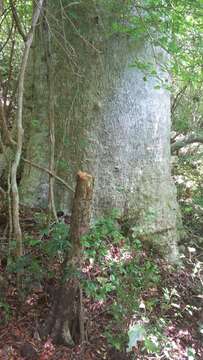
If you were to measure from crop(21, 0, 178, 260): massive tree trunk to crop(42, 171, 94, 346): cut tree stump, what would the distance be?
1.15 metres

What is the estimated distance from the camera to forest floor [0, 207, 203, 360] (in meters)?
2.87

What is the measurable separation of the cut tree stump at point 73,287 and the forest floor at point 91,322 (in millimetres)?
75

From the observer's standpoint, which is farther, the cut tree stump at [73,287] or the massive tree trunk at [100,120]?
the massive tree trunk at [100,120]

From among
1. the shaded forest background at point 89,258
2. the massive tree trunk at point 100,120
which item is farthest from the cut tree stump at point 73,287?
the massive tree trunk at point 100,120

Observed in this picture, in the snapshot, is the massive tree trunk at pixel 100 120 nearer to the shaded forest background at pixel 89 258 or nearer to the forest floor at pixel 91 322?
the shaded forest background at pixel 89 258

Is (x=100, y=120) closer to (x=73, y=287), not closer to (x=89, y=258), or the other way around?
(x=89, y=258)

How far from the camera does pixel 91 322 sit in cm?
321

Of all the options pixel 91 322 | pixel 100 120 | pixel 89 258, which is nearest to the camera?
pixel 91 322

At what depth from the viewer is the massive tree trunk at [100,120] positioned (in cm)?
404

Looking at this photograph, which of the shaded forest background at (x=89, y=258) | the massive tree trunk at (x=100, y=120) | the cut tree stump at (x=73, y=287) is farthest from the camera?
the massive tree trunk at (x=100, y=120)

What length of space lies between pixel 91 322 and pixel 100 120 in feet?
5.82

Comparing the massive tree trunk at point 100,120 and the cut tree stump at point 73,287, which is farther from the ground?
the massive tree trunk at point 100,120

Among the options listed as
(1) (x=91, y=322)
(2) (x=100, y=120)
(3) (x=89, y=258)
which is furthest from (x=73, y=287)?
(2) (x=100, y=120)

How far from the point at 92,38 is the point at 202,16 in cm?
120
